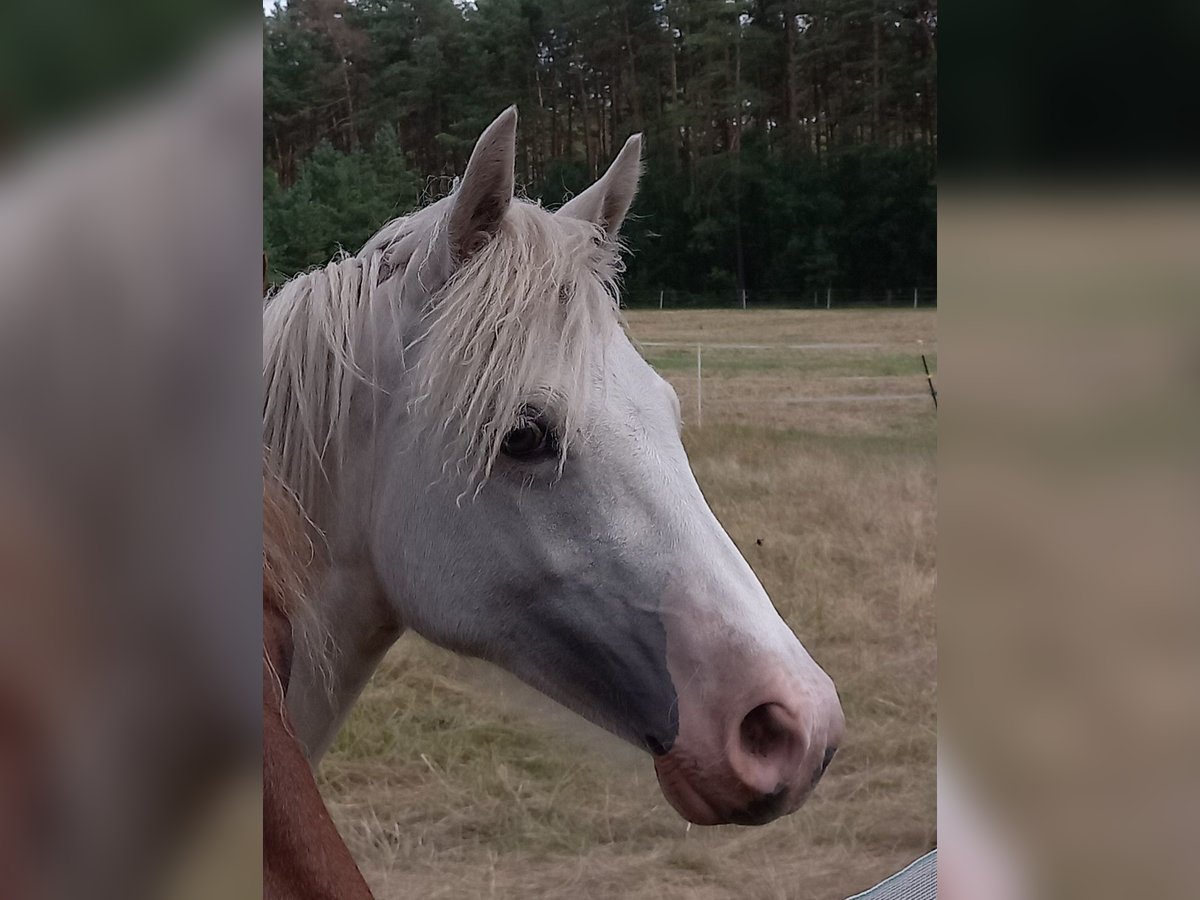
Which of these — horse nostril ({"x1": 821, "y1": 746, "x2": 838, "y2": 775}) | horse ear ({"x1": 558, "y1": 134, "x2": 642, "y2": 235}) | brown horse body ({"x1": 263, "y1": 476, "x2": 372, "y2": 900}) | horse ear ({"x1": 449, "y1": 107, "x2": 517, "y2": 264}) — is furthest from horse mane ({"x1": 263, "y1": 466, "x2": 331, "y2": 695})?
horse nostril ({"x1": 821, "y1": 746, "x2": 838, "y2": 775})

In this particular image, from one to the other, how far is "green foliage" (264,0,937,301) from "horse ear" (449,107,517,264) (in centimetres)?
6

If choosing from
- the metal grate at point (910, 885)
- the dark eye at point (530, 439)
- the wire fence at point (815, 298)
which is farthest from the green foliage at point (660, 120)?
the metal grate at point (910, 885)

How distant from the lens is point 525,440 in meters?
0.95

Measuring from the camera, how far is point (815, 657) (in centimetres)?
107

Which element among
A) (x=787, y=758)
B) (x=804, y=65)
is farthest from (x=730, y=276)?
(x=787, y=758)

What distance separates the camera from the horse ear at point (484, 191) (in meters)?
0.93

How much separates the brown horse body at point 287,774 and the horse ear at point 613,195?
1.35 ft

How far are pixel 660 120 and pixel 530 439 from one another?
1.21 ft
